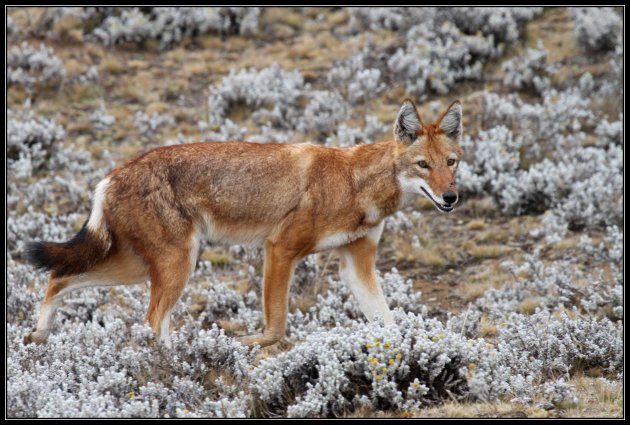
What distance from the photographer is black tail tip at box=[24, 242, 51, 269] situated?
21.6 ft

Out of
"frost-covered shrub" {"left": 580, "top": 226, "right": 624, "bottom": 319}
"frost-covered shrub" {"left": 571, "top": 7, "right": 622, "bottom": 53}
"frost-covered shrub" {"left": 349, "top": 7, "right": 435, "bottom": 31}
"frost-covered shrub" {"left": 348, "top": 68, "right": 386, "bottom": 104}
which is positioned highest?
"frost-covered shrub" {"left": 349, "top": 7, "right": 435, "bottom": 31}

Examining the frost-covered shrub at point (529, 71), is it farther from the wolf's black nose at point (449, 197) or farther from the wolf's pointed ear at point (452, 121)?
the wolf's black nose at point (449, 197)

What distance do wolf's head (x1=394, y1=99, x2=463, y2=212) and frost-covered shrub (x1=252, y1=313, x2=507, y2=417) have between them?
1.26m

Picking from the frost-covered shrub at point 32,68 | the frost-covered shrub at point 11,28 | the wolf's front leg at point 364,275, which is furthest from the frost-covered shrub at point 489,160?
the frost-covered shrub at point 11,28

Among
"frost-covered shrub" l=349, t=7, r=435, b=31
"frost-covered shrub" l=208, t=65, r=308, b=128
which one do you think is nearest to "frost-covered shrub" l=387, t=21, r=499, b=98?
"frost-covered shrub" l=349, t=7, r=435, b=31

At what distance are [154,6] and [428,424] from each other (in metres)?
11.7

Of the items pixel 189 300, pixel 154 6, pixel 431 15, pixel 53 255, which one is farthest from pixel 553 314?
pixel 154 6

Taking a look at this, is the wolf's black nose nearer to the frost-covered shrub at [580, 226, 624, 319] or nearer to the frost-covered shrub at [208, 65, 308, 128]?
the frost-covered shrub at [580, 226, 624, 319]

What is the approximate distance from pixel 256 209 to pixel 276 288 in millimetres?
669

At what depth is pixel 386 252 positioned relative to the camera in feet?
32.2

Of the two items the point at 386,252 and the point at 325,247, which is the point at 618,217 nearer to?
the point at 386,252

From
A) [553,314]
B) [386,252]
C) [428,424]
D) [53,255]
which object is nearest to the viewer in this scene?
[428,424]

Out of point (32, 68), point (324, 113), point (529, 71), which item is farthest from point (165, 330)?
point (529, 71)

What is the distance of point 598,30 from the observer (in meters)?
13.8
